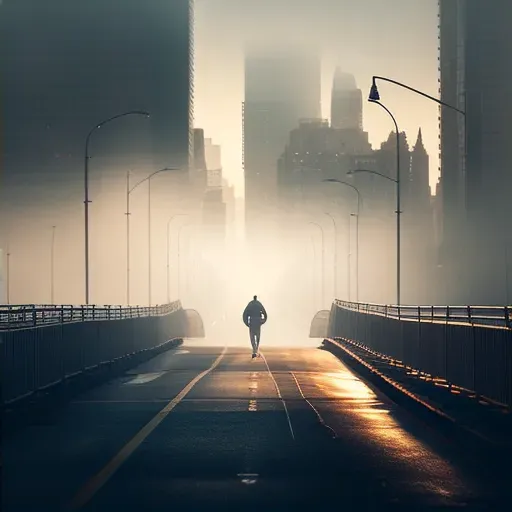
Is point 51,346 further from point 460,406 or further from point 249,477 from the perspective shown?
point 249,477

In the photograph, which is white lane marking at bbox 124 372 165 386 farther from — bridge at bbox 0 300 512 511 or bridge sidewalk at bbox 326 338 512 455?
bridge sidewalk at bbox 326 338 512 455

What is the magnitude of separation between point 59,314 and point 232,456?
1388 centimetres

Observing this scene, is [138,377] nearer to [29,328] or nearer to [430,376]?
[430,376]

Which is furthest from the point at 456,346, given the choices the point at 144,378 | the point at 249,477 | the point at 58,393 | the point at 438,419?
the point at 144,378

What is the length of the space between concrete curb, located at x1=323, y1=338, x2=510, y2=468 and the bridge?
0.12ft

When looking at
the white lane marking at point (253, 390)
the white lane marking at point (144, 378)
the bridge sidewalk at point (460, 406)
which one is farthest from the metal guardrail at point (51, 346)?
the bridge sidewalk at point (460, 406)

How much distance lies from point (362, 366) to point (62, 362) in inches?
456

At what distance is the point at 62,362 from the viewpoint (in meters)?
27.0

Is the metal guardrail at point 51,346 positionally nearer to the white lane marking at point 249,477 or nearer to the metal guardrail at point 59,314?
the metal guardrail at point 59,314

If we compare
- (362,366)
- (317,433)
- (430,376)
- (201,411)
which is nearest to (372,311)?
(362,366)

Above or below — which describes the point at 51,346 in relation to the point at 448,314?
below

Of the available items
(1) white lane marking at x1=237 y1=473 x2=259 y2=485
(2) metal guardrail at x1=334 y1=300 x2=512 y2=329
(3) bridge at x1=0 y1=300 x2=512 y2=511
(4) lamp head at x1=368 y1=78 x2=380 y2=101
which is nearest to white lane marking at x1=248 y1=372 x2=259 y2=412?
(3) bridge at x1=0 y1=300 x2=512 y2=511

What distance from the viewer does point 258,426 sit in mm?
20422

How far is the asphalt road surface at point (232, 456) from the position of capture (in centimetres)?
1298
